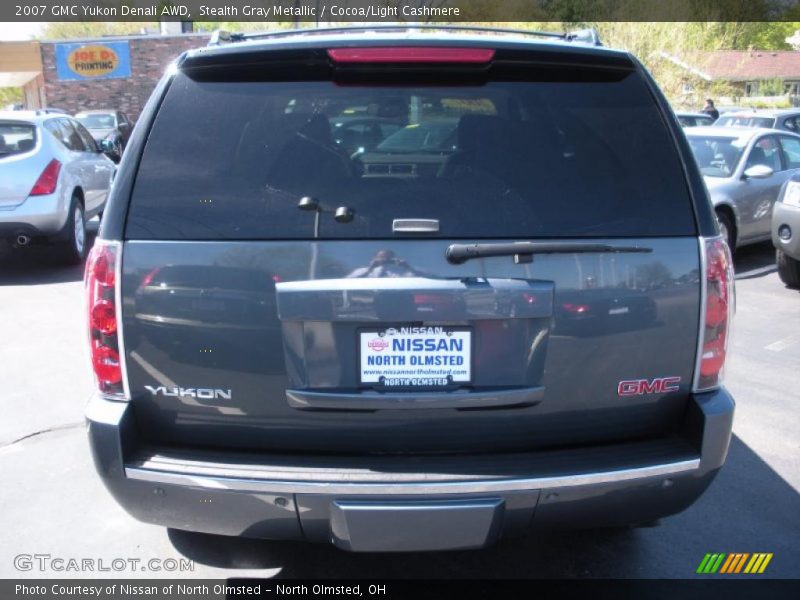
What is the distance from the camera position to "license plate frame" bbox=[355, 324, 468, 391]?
2.43 metres

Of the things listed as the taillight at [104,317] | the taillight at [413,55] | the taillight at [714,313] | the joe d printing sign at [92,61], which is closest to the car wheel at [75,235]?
the taillight at [104,317]

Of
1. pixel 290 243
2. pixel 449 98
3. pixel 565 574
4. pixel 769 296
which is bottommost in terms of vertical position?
pixel 769 296

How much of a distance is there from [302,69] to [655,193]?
124 cm

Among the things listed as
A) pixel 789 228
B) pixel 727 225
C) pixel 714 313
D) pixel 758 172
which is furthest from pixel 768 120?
pixel 714 313

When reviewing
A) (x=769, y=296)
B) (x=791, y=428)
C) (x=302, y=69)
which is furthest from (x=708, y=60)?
(x=302, y=69)

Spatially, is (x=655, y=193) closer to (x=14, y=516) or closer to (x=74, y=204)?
(x=14, y=516)

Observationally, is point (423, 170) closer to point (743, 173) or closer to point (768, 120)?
point (743, 173)

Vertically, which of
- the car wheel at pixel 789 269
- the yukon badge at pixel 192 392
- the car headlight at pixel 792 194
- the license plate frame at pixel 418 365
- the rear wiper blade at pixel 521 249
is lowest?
the car wheel at pixel 789 269

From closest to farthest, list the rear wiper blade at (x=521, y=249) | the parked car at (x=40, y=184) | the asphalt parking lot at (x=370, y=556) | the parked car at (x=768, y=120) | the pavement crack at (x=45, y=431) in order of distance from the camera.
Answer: the rear wiper blade at (x=521, y=249) → the asphalt parking lot at (x=370, y=556) → the pavement crack at (x=45, y=431) → the parked car at (x=40, y=184) → the parked car at (x=768, y=120)

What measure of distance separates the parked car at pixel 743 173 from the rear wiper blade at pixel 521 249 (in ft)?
23.2

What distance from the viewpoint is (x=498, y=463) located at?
250 cm

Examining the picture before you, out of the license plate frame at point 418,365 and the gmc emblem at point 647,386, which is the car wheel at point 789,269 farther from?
the license plate frame at point 418,365

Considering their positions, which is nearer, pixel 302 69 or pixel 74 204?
pixel 302 69

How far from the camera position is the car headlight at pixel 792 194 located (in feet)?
25.2
